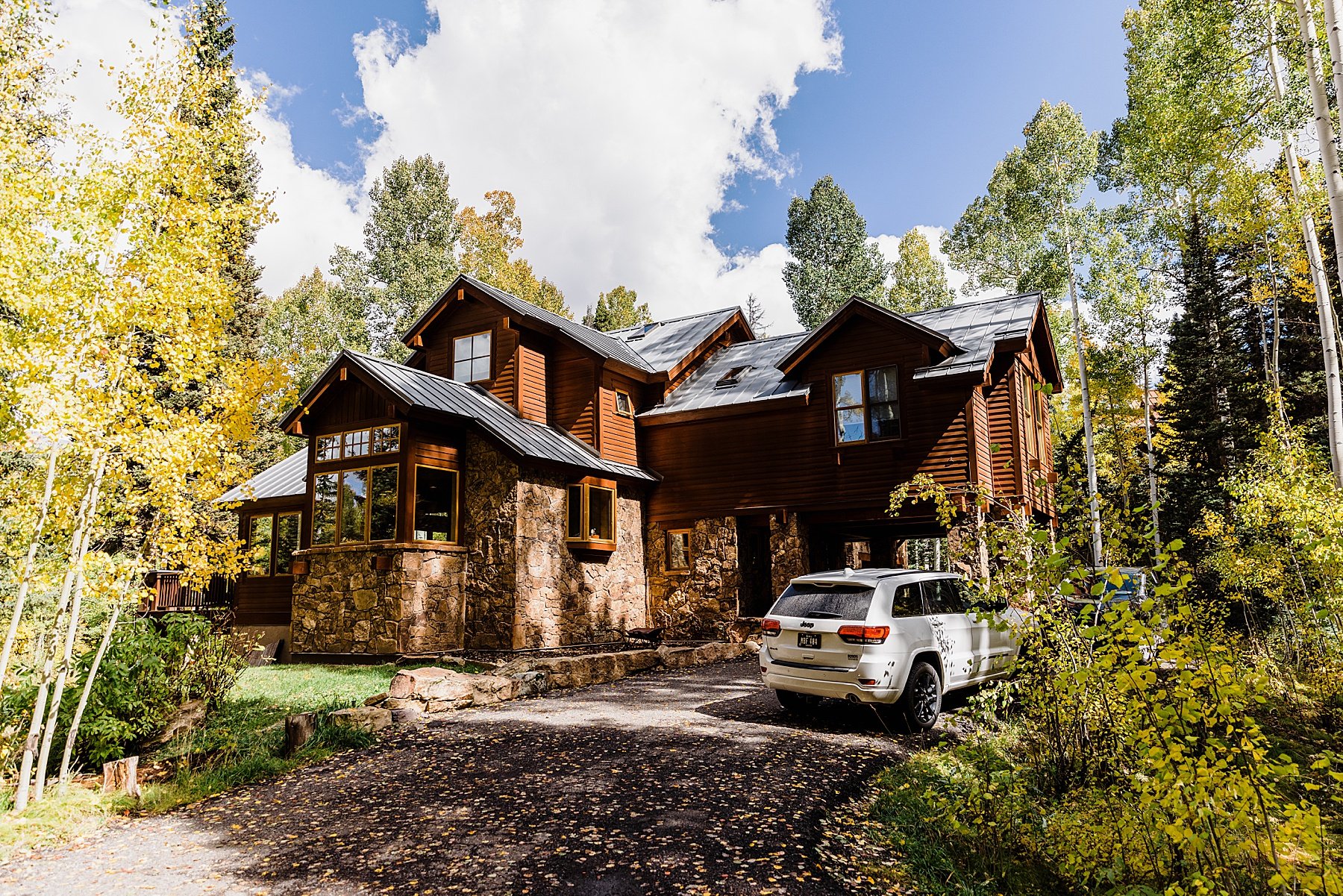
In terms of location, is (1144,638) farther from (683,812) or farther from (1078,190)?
(1078,190)

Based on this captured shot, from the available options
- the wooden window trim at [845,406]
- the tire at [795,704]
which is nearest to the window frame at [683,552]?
the wooden window trim at [845,406]

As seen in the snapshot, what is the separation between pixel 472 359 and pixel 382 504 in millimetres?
5252

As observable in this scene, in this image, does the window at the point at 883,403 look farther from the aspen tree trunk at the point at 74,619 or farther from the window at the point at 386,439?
the aspen tree trunk at the point at 74,619

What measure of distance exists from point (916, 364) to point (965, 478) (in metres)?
2.80

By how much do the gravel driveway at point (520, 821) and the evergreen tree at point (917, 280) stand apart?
2994cm

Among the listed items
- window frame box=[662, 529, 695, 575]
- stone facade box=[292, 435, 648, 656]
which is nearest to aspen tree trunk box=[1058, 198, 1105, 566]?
window frame box=[662, 529, 695, 575]

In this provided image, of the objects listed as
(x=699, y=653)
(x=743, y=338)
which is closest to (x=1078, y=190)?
(x=743, y=338)

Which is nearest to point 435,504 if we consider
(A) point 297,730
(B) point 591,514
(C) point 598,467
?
(B) point 591,514

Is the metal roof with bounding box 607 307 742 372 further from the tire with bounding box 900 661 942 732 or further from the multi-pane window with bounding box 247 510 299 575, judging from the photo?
the tire with bounding box 900 661 942 732

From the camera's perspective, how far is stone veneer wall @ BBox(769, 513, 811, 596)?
1839 centimetres

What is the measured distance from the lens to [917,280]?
3600 cm

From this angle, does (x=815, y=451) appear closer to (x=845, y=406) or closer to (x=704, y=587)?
(x=845, y=406)

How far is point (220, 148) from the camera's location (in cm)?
789

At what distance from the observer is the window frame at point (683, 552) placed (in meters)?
19.6
